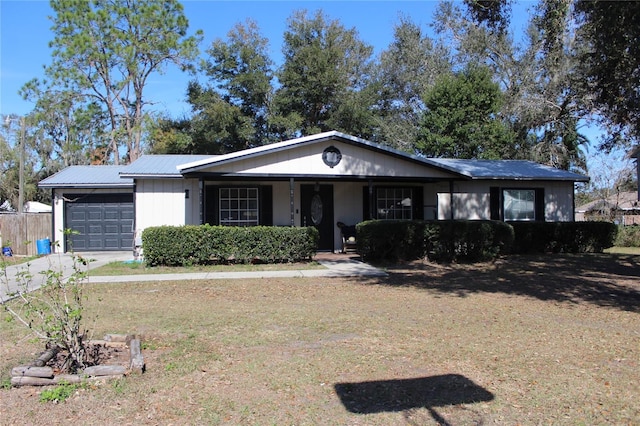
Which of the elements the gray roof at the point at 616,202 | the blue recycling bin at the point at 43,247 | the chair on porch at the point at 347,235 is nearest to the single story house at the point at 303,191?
the chair on porch at the point at 347,235

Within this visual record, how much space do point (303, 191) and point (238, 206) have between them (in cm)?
228

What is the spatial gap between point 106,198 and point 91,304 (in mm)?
11737

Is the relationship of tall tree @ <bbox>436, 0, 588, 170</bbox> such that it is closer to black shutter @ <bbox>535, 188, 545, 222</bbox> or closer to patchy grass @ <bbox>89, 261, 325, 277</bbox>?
black shutter @ <bbox>535, 188, 545, 222</bbox>

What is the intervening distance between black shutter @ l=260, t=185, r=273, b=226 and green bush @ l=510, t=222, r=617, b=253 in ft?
26.9

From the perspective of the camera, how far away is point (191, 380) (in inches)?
178

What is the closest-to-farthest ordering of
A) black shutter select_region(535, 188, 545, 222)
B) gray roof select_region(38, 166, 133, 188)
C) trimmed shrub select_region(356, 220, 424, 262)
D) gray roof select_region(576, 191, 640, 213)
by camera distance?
1. trimmed shrub select_region(356, 220, 424, 262)
2. black shutter select_region(535, 188, 545, 222)
3. gray roof select_region(38, 166, 133, 188)
4. gray roof select_region(576, 191, 640, 213)

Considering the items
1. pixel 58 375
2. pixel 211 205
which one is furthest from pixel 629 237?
pixel 58 375

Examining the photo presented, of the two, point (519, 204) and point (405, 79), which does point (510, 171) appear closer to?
point (519, 204)

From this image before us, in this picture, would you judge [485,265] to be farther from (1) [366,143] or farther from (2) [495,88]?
(2) [495,88]

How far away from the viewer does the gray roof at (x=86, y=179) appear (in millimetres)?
18219

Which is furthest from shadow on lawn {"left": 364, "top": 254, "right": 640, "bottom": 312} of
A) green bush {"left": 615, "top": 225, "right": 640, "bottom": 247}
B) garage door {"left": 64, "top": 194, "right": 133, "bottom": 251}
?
garage door {"left": 64, "top": 194, "right": 133, "bottom": 251}

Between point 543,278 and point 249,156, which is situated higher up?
point 249,156

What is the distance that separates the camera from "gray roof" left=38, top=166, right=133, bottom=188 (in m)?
18.2

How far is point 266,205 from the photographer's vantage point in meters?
16.3
